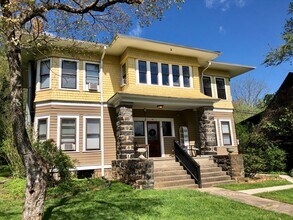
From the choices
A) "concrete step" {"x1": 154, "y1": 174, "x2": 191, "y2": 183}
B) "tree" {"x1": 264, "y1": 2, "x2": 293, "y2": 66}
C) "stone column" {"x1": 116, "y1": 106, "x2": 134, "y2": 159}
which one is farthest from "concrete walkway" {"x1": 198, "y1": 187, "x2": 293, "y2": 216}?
"tree" {"x1": 264, "y1": 2, "x2": 293, "y2": 66}

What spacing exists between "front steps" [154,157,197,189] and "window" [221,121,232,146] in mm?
5870

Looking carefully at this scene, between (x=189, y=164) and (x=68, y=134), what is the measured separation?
233 inches

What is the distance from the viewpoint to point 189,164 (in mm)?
10203

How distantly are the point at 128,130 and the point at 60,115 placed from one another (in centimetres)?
343

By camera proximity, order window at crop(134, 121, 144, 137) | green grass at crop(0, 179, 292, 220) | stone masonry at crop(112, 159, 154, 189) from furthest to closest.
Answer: window at crop(134, 121, 144, 137) → stone masonry at crop(112, 159, 154, 189) → green grass at crop(0, 179, 292, 220)

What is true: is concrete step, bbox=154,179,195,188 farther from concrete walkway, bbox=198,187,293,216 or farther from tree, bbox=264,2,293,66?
tree, bbox=264,2,293,66

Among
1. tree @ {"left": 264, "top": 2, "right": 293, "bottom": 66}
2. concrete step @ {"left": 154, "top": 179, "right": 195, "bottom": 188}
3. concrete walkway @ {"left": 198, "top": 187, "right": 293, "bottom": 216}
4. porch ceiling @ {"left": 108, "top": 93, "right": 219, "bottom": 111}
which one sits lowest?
concrete walkway @ {"left": 198, "top": 187, "right": 293, "bottom": 216}

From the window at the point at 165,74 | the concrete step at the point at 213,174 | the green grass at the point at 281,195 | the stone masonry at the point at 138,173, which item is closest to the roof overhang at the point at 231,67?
the window at the point at 165,74

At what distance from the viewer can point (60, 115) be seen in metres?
11.6

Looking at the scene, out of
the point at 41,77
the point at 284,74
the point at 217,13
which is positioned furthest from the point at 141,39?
the point at 284,74

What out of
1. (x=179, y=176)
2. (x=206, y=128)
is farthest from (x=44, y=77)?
(x=206, y=128)

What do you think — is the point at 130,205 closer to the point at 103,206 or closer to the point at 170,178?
the point at 103,206

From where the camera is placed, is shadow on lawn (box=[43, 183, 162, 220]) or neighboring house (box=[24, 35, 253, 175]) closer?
shadow on lawn (box=[43, 183, 162, 220])

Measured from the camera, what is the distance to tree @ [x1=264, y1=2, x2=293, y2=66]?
12.2 meters
